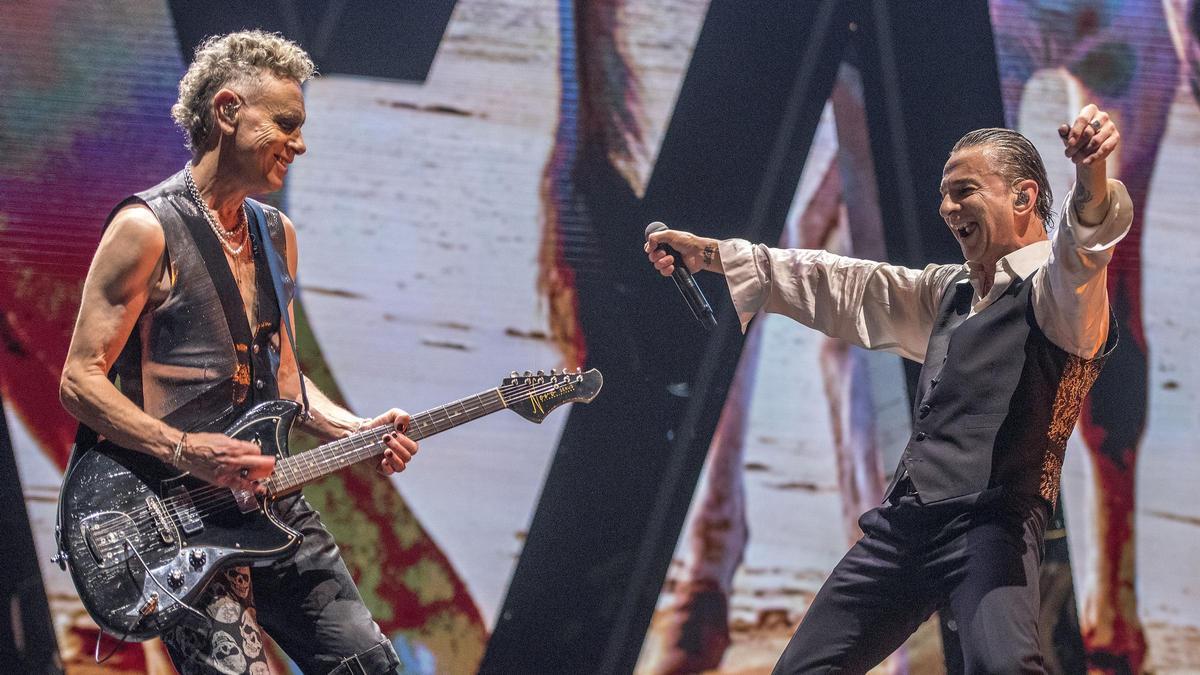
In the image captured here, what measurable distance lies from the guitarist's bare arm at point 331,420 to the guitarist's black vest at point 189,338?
0.17 metres

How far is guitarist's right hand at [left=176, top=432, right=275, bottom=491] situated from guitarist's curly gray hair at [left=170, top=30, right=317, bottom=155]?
756mm

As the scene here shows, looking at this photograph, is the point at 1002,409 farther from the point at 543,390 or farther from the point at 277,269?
the point at 277,269

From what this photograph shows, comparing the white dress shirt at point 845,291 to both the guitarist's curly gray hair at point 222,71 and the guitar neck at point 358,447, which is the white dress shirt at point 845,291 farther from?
the guitarist's curly gray hair at point 222,71

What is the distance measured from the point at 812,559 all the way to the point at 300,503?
7.15ft

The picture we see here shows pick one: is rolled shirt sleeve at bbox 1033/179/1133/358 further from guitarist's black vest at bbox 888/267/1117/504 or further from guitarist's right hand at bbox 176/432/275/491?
guitarist's right hand at bbox 176/432/275/491

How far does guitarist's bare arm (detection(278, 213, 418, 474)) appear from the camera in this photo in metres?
2.57

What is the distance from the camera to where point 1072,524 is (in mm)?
4137

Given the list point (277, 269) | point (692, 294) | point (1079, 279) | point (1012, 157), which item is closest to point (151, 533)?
point (277, 269)

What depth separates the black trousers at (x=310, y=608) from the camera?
2.34 m

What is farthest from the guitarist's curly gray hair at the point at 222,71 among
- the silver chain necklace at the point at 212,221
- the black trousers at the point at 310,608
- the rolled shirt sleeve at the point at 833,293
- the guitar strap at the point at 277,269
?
the rolled shirt sleeve at the point at 833,293

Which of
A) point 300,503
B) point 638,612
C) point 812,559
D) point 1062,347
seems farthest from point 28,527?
point 1062,347

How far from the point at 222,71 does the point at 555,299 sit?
167 cm

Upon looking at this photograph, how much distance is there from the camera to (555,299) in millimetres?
3893

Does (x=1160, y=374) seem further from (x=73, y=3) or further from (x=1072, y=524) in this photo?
(x=73, y=3)
